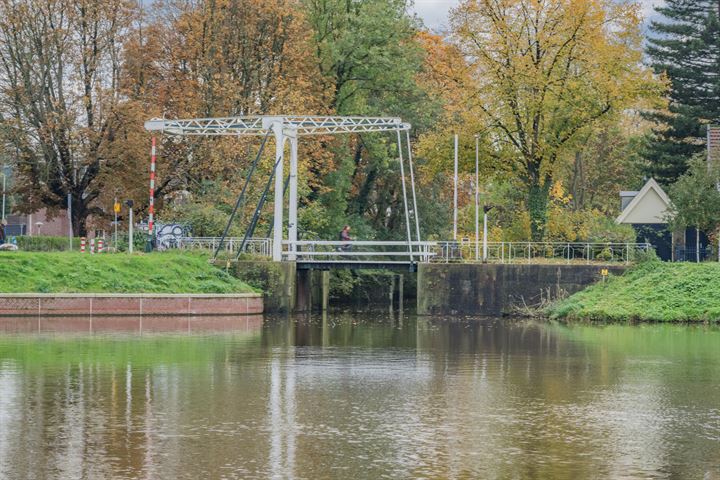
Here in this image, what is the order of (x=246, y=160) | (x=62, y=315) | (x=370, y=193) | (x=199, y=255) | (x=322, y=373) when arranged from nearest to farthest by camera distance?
(x=322, y=373) < (x=62, y=315) < (x=199, y=255) < (x=246, y=160) < (x=370, y=193)

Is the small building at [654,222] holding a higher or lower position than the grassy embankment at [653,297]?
higher

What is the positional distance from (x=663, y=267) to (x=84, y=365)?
1079 inches

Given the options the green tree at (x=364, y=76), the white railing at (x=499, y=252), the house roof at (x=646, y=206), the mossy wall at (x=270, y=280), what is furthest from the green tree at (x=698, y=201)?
the mossy wall at (x=270, y=280)

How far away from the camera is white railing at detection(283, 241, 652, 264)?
165ft

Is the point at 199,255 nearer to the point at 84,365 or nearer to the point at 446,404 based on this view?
the point at 84,365

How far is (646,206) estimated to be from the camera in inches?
2435

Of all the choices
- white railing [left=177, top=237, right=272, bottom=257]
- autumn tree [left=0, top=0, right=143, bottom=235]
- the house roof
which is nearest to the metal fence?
white railing [left=177, top=237, right=272, bottom=257]

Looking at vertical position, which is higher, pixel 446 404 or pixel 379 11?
pixel 379 11

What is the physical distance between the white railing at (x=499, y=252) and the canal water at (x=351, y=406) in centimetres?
1276

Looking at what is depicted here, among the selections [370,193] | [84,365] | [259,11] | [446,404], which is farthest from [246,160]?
[446,404]

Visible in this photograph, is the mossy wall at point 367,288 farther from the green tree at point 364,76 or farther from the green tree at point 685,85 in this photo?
the green tree at point 685,85

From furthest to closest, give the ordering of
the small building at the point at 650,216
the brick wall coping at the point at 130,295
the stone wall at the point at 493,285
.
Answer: the small building at the point at 650,216 → the stone wall at the point at 493,285 → the brick wall coping at the point at 130,295

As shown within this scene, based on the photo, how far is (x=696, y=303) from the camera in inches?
1811

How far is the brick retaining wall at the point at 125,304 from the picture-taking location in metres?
42.7
